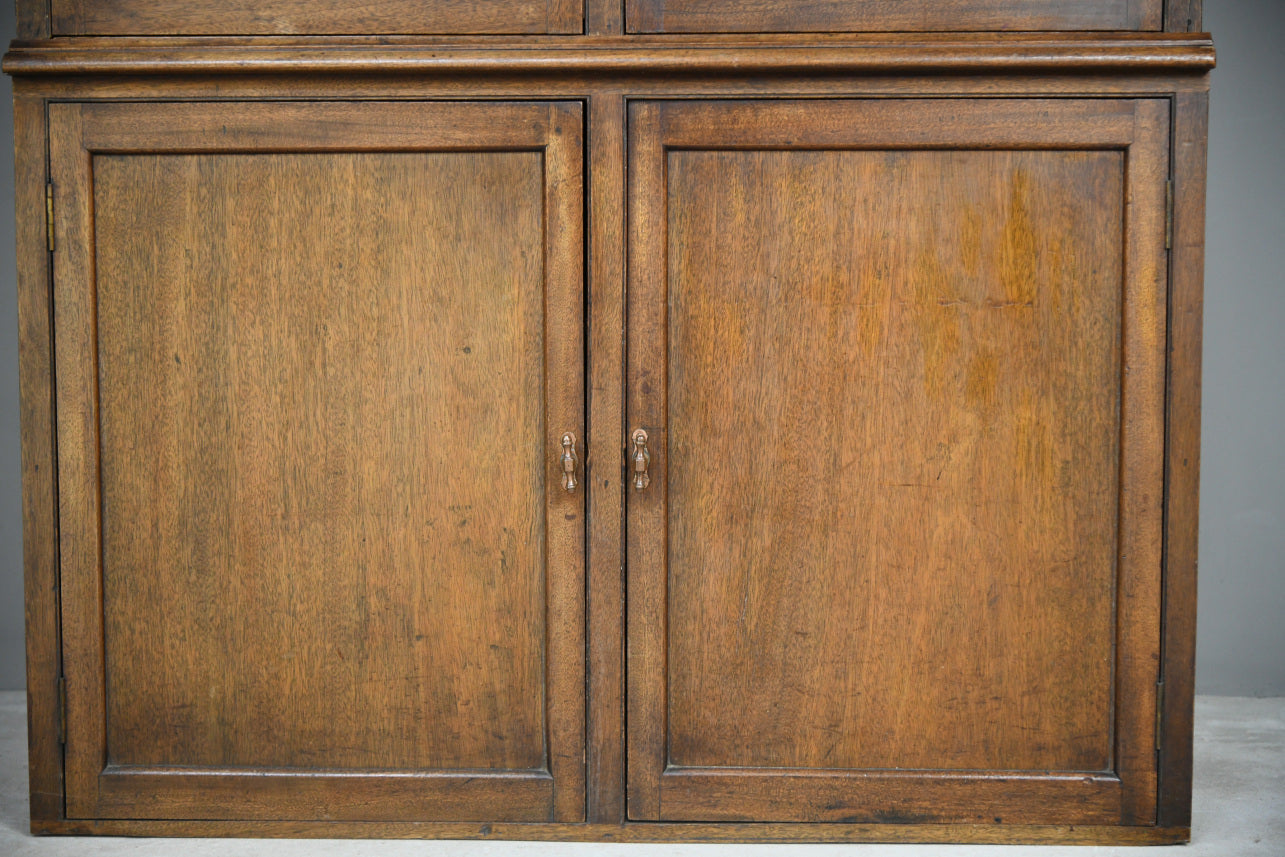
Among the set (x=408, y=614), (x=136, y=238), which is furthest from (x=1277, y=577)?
(x=136, y=238)

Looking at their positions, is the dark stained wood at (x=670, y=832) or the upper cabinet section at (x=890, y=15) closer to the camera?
the upper cabinet section at (x=890, y=15)

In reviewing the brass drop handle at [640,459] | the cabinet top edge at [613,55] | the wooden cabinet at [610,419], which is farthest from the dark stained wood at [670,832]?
the cabinet top edge at [613,55]

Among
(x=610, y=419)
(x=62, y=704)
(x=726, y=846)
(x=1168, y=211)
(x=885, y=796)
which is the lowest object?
(x=726, y=846)

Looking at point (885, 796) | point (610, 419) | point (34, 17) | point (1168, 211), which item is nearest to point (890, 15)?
point (1168, 211)

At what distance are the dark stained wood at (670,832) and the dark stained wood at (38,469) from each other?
0.55 feet

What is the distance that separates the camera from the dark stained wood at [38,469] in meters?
1.96

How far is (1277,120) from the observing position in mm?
2855

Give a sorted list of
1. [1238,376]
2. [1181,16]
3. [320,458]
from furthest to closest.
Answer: [1238,376] → [320,458] → [1181,16]

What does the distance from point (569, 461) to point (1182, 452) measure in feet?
4.05

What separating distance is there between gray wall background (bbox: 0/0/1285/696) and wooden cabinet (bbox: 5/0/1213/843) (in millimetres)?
1192

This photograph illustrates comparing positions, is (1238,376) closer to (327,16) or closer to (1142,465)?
(1142,465)

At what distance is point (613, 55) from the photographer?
6.25 ft

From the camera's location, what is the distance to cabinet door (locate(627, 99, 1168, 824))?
1927mm

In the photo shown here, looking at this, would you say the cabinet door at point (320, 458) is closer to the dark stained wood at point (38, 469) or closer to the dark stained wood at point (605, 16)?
the dark stained wood at point (38, 469)
